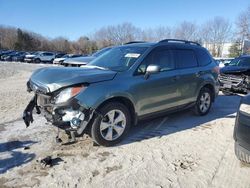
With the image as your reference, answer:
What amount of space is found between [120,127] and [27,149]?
1.63 metres

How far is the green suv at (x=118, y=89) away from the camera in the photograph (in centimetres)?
437

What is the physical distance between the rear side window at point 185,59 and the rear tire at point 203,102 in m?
0.77

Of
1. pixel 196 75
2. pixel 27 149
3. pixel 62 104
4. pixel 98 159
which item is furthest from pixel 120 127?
pixel 196 75

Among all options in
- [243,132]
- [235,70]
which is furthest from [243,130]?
[235,70]

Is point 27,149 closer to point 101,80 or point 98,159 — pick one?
point 98,159

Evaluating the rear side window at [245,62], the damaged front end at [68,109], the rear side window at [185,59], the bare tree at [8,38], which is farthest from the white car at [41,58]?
the damaged front end at [68,109]

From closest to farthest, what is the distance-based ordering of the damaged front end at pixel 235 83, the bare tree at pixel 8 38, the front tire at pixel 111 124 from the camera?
the front tire at pixel 111 124 → the damaged front end at pixel 235 83 → the bare tree at pixel 8 38

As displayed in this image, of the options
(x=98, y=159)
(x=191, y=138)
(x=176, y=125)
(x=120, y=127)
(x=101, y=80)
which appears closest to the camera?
(x=98, y=159)

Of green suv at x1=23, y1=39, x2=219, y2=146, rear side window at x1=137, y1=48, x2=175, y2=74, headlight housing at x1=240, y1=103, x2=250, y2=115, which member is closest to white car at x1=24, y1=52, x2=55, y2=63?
green suv at x1=23, y1=39, x2=219, y2=146

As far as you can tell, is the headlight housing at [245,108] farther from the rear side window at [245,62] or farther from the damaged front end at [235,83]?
the rear side window at [245,62]

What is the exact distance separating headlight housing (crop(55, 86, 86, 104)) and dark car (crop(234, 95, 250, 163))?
2402mm

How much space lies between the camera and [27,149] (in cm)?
461

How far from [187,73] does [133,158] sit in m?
2.69

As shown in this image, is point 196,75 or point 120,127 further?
point 196,75
